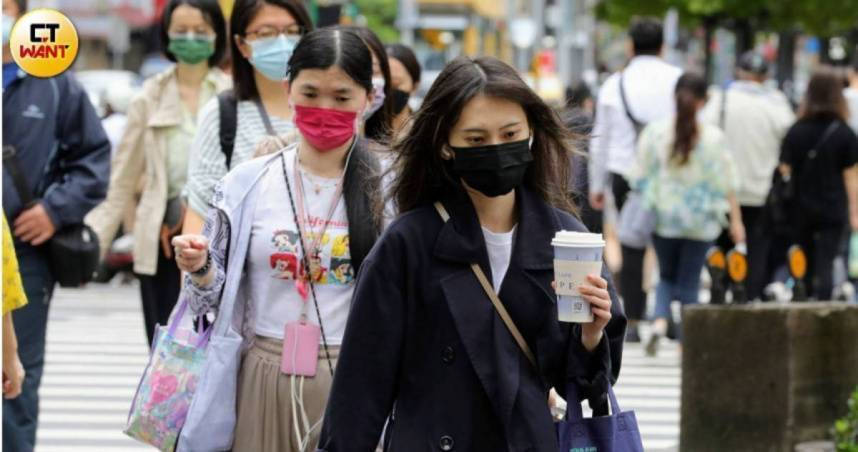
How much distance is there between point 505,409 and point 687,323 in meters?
4.25

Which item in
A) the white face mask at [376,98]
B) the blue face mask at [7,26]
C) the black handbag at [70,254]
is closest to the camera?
the white face mask at [376,98]

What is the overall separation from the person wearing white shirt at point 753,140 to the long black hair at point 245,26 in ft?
25.1

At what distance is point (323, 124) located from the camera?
5.14 meters

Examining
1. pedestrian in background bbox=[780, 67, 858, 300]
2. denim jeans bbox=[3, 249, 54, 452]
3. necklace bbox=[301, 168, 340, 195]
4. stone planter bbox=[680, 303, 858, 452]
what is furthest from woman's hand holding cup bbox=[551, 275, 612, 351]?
pedestrian in background bbox=[780, 67, 858, 300]

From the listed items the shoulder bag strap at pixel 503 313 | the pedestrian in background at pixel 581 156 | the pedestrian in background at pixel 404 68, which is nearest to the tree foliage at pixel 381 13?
the pedestrian in background at pixel 581 156

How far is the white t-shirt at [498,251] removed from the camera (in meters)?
4.19

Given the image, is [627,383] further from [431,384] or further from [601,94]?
[431,384]

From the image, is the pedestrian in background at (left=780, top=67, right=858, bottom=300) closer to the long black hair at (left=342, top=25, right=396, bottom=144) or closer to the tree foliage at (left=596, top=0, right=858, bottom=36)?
the long black hair at (left=342, top=25, right=396, bottom=144)

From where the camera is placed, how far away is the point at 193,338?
17.1ft

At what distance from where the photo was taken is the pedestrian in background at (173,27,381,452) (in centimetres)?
502

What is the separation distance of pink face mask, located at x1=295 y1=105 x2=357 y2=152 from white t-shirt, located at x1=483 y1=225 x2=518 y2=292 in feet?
3.31

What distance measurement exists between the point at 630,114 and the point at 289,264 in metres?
7.74

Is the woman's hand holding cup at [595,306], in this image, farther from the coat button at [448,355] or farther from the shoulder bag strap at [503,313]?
the coat button at [448,355]

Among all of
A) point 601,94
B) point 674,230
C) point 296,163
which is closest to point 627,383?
point 674,230
